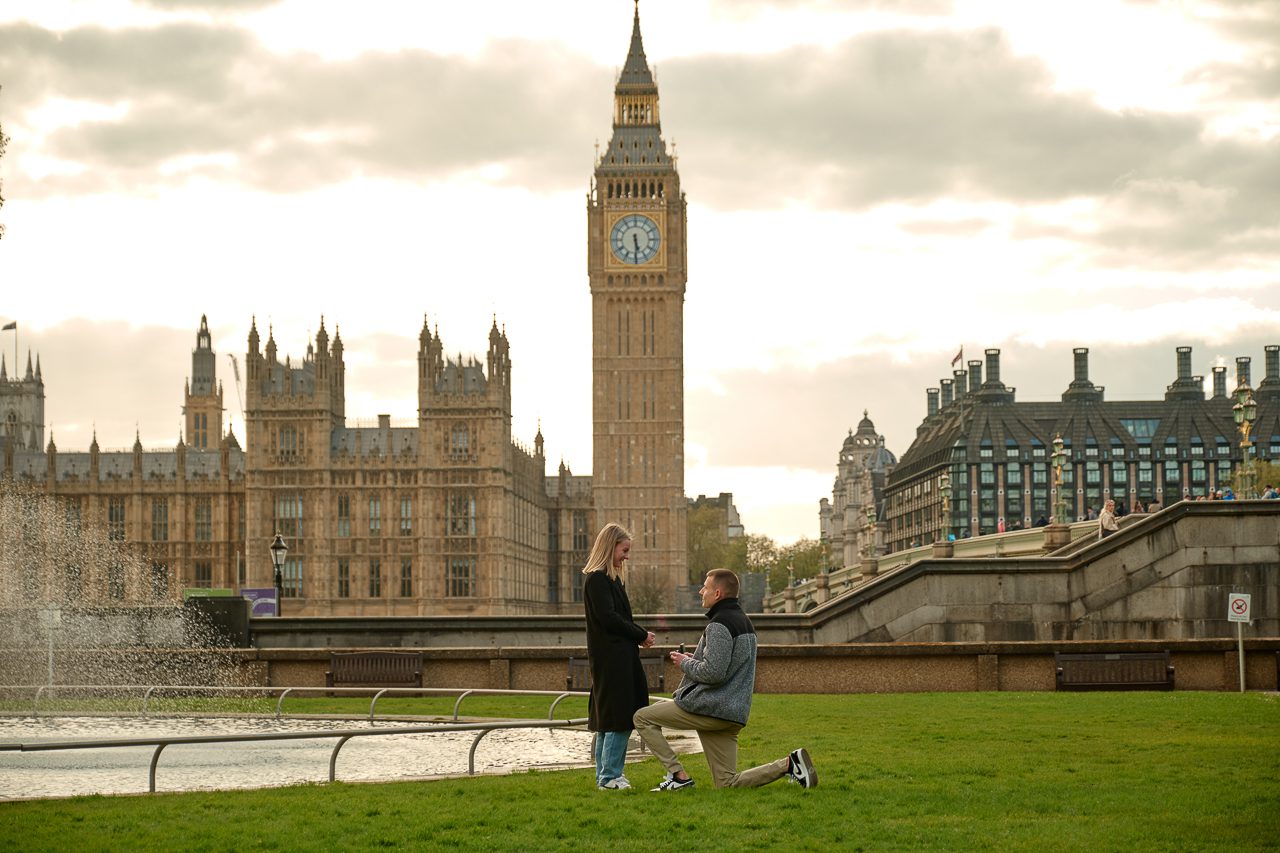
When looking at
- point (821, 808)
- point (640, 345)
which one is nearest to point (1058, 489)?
point (821, 808)

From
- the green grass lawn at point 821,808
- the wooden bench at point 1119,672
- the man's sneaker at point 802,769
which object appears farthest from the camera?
the wooden bench at point 1119,672

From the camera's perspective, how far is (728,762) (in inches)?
538

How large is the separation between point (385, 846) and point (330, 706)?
14437 millimetres

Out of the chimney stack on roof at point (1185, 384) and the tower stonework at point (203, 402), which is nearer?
the chimney stack on roof at point (1185, 384)

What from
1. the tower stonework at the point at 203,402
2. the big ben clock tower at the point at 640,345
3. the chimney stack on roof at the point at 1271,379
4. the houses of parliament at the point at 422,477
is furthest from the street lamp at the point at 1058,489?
the tower stonework at the point at 203,402

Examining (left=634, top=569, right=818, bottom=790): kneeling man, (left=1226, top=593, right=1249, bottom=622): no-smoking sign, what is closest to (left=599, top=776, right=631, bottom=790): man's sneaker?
(left=634, top=569, right=818, bottom=790): kneeling man

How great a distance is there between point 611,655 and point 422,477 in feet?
323

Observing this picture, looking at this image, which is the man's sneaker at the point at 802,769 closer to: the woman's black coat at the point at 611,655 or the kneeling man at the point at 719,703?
the kneeling man at the point at 719,703

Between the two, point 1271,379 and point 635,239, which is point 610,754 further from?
point 1271,379

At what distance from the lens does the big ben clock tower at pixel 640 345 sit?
12225 cm

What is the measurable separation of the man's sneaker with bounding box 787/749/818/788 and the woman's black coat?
4.15 ft

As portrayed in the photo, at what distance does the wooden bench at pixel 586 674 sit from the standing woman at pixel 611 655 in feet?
39.7

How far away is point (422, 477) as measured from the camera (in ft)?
365

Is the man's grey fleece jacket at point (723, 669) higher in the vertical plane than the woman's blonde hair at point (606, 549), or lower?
lower
